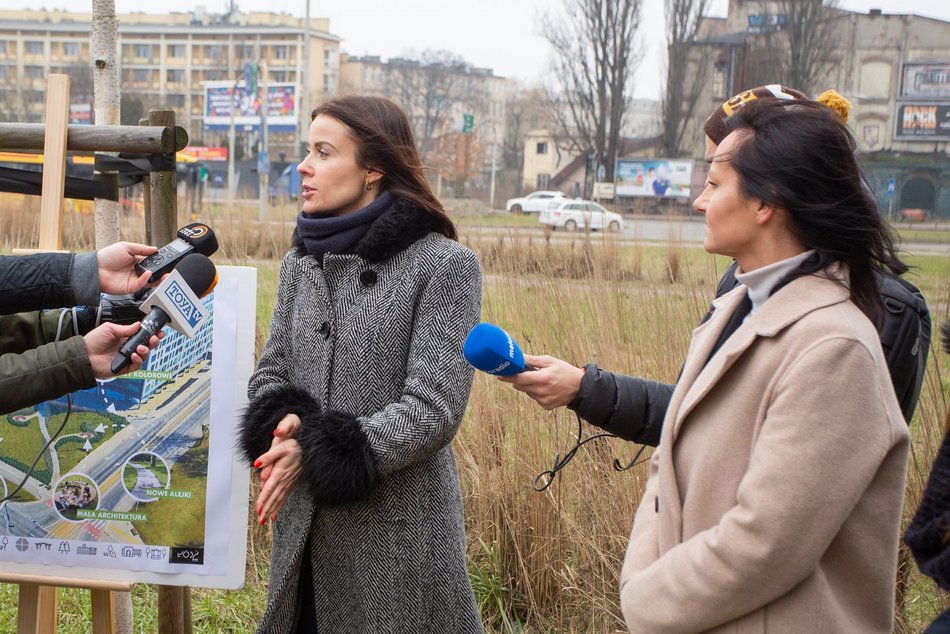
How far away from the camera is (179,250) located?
2096 millimetres

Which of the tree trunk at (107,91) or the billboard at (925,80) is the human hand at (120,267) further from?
the billboard at (925,80)

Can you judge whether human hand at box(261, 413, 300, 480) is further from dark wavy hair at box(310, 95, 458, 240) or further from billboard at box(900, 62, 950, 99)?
billboard at box(900, 62, 950, 99)

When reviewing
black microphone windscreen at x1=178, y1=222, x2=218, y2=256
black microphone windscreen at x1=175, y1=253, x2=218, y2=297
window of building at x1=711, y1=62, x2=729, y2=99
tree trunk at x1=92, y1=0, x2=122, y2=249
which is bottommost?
Result: black microphone windscreen at x1=175, y1=253, x2=218, y2=297

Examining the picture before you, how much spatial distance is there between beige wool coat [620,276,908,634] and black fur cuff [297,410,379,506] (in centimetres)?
69

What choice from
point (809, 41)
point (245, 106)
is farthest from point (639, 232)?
point (245, 106)

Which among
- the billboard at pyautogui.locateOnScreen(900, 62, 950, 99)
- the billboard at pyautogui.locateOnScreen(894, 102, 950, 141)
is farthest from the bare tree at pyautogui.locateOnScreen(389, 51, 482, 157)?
the billboard at pyautogui.locateOnScreen(900, 62, 950, 99)

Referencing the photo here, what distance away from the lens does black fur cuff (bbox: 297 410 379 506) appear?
1.97 m

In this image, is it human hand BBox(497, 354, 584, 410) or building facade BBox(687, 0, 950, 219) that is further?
building facade BBox(687, 0, 950, 219)

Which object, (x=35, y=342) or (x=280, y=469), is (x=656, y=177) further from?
(x=280, y=469)

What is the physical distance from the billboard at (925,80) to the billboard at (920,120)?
54 cm

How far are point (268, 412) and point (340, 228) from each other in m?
0.47

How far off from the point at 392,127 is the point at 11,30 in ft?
307

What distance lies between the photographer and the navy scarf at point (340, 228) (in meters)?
2.18

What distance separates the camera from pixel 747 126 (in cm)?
157
